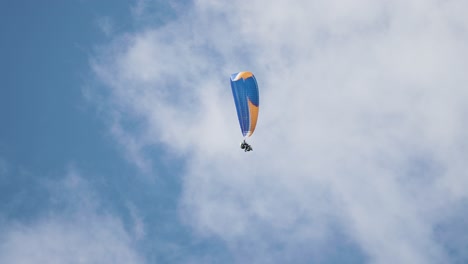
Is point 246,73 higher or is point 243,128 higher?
point 246,73

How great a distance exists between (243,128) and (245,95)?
13.5 feet

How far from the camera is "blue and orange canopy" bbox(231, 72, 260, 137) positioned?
53.1 meters

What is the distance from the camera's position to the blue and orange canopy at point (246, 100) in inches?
2090

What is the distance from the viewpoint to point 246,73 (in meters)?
54.9

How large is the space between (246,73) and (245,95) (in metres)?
3.14

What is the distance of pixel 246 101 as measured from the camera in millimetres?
53531

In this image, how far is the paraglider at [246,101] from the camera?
53.1 metres

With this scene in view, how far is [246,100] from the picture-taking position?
2109 inches

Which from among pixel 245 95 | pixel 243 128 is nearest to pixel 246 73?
pixel 245 95

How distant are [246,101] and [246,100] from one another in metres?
0.13

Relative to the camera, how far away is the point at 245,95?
53656 millimetres

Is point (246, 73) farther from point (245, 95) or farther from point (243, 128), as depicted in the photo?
point (243, 128)

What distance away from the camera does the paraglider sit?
174ft
